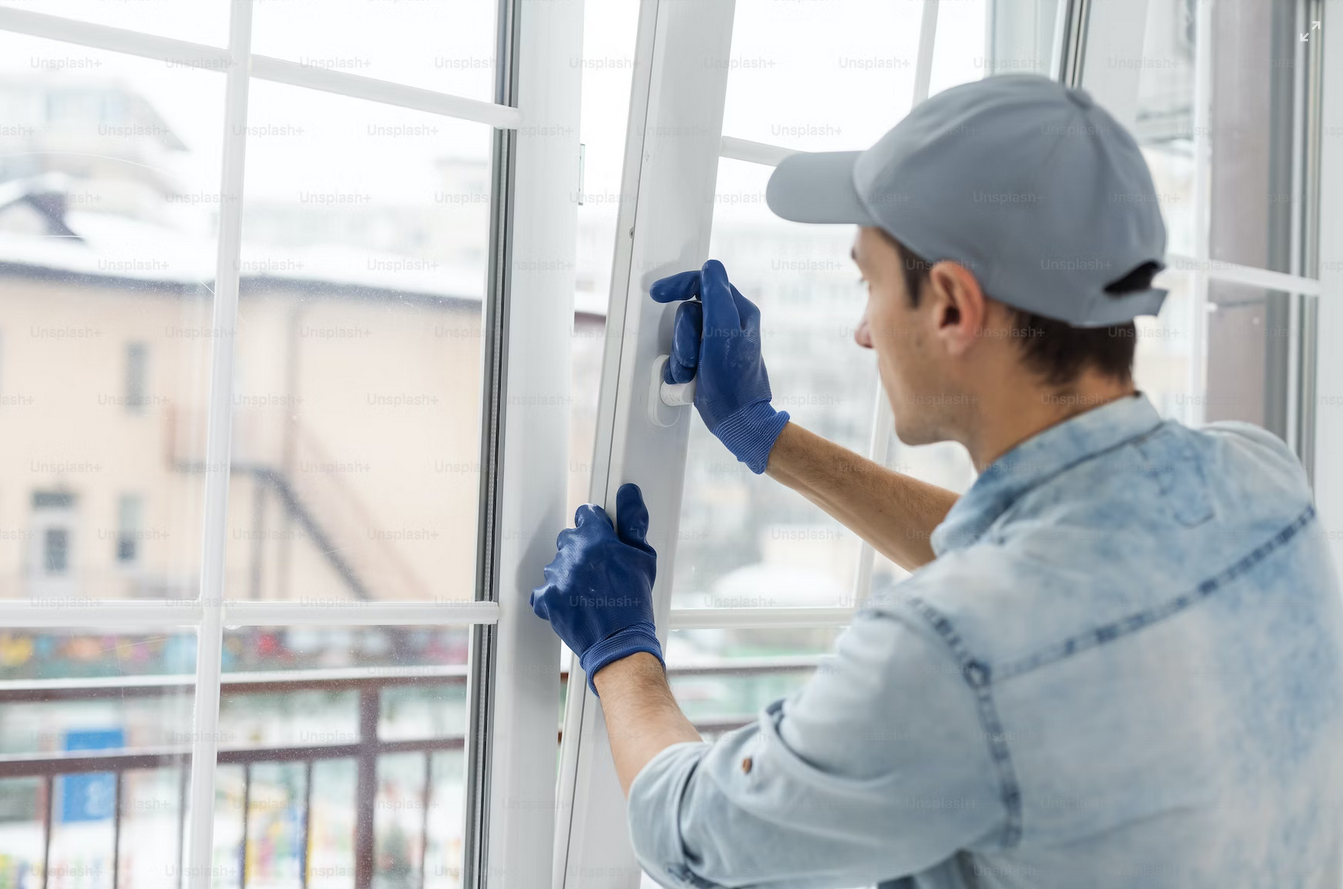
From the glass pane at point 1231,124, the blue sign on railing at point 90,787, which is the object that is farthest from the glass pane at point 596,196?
the glass pane at point 1231,124

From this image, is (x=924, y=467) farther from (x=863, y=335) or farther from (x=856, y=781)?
(x=856, y=781)

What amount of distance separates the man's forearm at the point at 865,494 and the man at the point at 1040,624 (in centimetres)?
33

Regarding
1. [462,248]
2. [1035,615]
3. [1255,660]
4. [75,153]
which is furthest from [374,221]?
[1255,660]

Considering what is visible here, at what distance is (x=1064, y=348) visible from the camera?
3.16ft

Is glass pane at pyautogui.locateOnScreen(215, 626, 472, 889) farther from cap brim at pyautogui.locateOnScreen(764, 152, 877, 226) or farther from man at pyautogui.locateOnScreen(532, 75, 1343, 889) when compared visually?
cap brim at pyautogui.locateOnScreen(764, 152, 877, 226)

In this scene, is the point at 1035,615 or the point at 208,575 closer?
the point at 1035,615

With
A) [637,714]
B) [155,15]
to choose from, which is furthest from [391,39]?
[637,714]

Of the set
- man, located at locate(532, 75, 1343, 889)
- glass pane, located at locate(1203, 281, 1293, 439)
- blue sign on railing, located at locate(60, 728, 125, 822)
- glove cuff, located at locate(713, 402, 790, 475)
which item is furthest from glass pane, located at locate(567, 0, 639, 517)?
glass pane, located at locate(1203, 281, 1293, 439)

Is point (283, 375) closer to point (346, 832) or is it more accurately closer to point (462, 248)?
point (462, 248)

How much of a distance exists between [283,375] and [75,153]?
0.31m

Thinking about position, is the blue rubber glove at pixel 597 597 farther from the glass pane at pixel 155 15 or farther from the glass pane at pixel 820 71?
the glass pane at pixel 155 15

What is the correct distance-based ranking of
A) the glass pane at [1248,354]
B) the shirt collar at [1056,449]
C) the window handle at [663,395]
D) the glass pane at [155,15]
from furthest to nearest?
the glass pane at [1248,354]
the window handle at [663,395]
the glass pane at [155,15]
the shirt collar at [1056,449]

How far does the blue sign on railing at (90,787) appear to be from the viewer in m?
1.14

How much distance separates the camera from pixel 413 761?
52.7 inches
